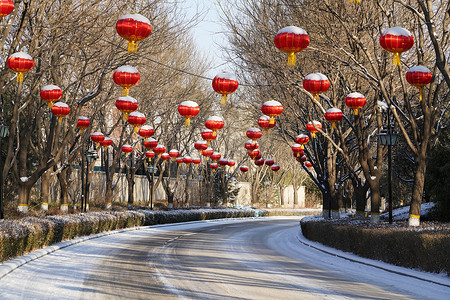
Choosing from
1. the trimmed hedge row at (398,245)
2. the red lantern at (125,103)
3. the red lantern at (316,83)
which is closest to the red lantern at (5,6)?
the red lantern at (125,103)

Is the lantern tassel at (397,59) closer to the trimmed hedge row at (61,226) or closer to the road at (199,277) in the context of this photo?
the road at (199,277)

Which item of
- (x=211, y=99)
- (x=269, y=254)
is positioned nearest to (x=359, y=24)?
(x=269, y=254)

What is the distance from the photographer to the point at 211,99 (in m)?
44.1

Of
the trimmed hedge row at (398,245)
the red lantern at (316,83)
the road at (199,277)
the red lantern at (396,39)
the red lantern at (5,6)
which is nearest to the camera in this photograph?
the road at (199,277)

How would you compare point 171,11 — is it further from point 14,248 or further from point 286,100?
point 14,248

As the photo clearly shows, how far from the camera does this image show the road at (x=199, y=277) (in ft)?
32.6

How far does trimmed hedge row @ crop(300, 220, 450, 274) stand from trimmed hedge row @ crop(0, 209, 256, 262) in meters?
10.2

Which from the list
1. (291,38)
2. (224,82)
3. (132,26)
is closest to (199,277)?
(132,26)

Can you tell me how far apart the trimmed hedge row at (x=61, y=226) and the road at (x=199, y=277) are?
2.42 feet

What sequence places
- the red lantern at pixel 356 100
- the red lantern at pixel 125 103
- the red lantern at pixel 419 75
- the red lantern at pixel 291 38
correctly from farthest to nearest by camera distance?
the red lantern at pixel 125 103 → the red lantern at pixel 356 100 → the red lantern at pixel 419 75 → the red lantern at pixel 291 38

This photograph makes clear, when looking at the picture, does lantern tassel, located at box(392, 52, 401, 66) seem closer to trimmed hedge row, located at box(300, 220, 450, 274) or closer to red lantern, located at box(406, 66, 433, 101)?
red lantern, located at box(406, 66, 433, 101)

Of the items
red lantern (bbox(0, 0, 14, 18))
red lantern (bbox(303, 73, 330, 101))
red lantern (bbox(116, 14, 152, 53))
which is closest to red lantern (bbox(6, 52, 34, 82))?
red lantern (bbox(0, 0, 14, 18))

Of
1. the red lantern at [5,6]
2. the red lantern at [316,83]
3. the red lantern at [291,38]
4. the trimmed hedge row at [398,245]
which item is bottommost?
the trimmed hedge row at [398,245]

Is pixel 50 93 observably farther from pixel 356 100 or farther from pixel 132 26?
pixel 356 100
